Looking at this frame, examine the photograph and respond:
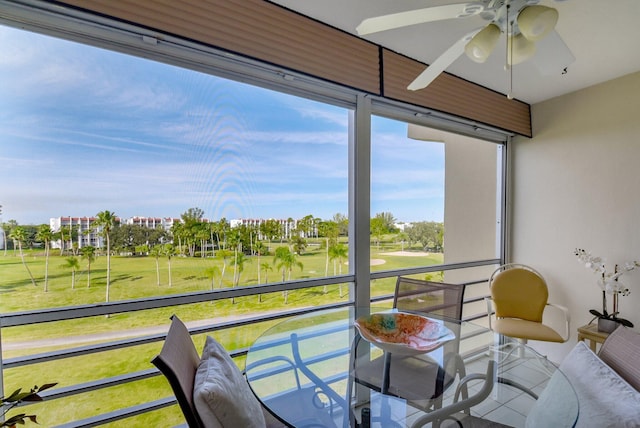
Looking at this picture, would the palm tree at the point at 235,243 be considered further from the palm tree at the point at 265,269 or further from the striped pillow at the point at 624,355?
the striped pillow at the point at 624,355

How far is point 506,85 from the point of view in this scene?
8.79ft

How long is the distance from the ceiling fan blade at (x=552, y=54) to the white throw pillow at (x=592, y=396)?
52.4 inches

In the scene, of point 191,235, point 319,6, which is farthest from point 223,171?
point 319,6

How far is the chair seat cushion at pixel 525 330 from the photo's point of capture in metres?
2.28

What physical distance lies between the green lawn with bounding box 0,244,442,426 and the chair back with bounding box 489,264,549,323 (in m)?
2.03

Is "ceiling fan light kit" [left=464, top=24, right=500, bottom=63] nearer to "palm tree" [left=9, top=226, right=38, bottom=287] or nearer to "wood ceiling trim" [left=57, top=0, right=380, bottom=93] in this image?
"wood ceiling trim" [left=57, top=0, right=380, bottom=93]

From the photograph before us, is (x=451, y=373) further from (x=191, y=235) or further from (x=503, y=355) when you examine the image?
(x=191, y=235)

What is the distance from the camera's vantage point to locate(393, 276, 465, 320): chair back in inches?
81.3

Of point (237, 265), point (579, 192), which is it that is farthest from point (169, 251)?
point (579, 192)

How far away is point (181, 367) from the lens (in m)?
0.97

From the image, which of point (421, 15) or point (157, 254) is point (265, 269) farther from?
point (421, 15)

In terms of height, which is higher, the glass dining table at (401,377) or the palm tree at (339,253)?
the palm tree at (339,253)

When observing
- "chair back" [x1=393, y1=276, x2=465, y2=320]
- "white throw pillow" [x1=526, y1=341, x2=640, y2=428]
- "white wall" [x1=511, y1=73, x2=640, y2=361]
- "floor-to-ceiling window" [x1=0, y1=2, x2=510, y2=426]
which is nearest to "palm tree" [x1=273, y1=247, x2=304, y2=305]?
"floor-to-ceiling window" [x1=0, y1=2, x2=510, y2=426]

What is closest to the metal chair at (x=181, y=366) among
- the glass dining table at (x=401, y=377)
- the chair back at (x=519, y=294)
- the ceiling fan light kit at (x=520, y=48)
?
the glass dining table at (x=401, y=377)
